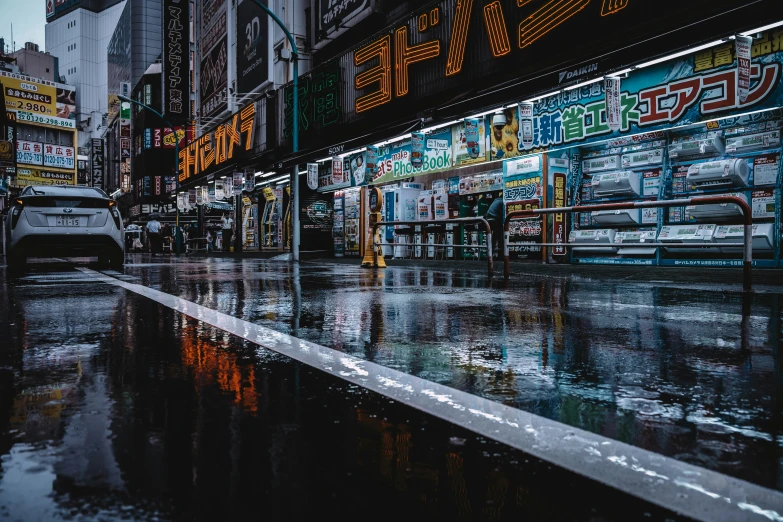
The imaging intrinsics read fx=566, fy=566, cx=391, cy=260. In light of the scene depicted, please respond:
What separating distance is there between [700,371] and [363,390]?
146cm

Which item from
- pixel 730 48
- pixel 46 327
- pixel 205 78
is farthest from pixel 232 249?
pixel 46 327

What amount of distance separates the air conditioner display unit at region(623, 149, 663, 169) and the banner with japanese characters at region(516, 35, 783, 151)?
54cm

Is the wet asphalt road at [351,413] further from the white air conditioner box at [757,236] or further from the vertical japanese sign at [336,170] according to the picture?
the vertical japanese sign at [336,170]

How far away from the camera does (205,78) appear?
32.9 m

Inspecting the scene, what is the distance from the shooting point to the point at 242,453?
1433 millimetres

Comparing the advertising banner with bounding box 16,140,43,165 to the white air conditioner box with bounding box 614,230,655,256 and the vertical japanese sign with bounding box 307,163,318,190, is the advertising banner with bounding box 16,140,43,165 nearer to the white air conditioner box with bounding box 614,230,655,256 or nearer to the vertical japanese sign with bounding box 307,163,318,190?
the vertical japanese sign with bounding box 307,163,318,190

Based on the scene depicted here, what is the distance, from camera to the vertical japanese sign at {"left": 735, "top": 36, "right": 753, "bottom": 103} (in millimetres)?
8188

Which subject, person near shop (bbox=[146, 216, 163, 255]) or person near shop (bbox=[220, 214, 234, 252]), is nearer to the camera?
person near shop (bbox=[146, 216, 163, 255])


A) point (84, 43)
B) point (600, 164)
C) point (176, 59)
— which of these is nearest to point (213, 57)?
point (176, 59)

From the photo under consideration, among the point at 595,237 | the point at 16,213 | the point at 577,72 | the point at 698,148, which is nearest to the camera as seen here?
the point at 577,72

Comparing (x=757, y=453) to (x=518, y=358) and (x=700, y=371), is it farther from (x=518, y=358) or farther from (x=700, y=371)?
(x=518, y=358)

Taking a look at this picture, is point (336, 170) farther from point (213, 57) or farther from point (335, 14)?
point (213, 57)

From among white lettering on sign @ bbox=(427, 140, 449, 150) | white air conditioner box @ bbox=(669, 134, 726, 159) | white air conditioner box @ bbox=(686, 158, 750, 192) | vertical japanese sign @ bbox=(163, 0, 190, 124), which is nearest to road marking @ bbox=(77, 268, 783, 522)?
white air conditioner box @ bbox=(686, 158, 750, 192)

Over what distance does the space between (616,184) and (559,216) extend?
5.31ft
